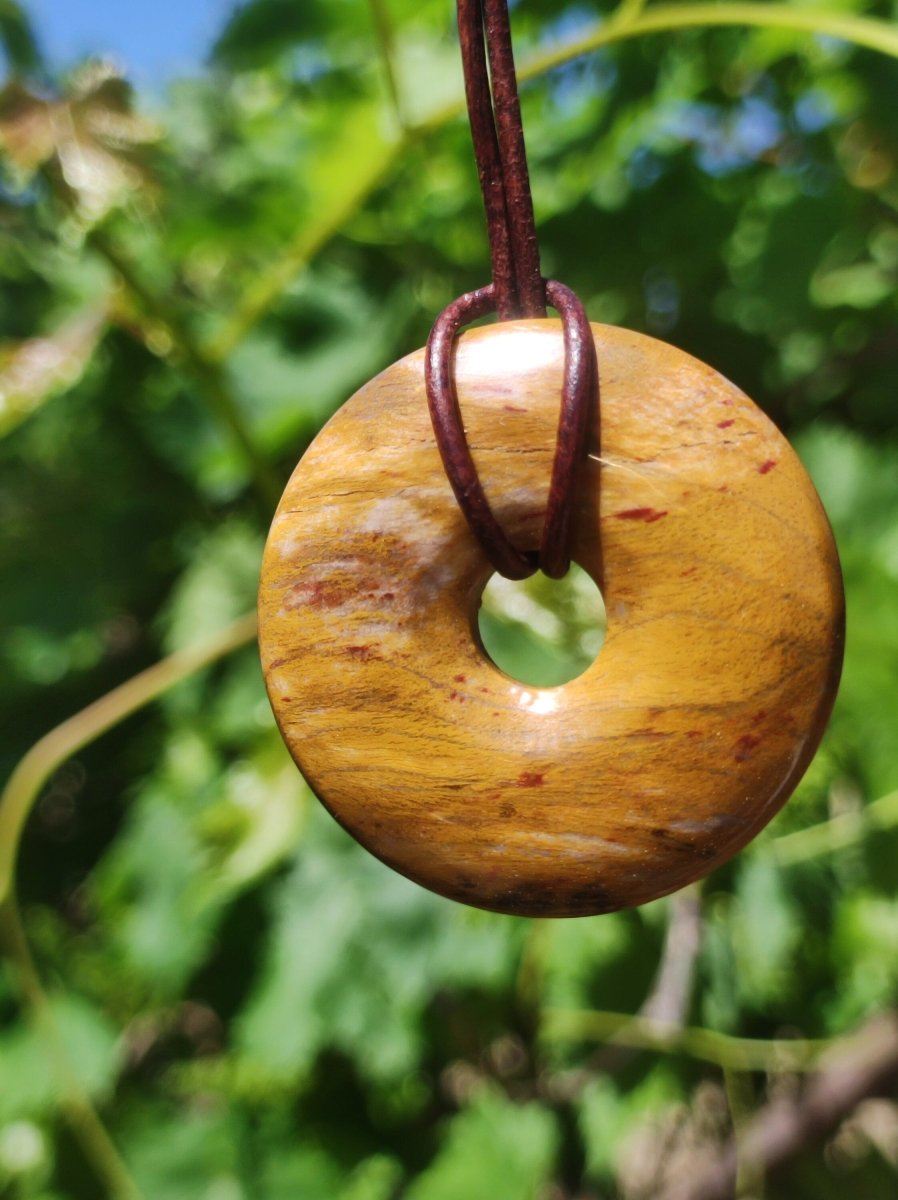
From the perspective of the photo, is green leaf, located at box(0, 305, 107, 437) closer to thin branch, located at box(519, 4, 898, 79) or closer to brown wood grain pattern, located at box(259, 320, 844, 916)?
thin branch, located at box(519, 4, 898, 79)

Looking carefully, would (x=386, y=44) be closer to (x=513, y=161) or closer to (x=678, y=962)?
(x=513, y=161)

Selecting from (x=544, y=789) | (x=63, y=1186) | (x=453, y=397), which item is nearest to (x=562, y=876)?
(x=544, y=789)

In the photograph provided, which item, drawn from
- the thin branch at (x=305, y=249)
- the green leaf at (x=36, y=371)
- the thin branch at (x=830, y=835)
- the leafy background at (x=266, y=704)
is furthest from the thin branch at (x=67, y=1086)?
the thin branch at (x=830, y=835)

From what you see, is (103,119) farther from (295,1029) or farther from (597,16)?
(295,1029)

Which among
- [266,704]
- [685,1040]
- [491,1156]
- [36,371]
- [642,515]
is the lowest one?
[491,1156]

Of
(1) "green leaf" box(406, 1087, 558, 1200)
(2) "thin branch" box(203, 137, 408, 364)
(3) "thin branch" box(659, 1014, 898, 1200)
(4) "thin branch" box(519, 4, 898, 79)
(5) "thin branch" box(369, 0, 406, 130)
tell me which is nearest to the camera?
(4) "thin branch" box(519, 4, 898, 79)

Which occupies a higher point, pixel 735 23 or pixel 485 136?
pixel 735 23

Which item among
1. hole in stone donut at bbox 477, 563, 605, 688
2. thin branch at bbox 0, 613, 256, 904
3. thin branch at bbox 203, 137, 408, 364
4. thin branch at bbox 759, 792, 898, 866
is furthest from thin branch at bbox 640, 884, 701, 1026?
thin branch at bbox 203, 137, 408, 364

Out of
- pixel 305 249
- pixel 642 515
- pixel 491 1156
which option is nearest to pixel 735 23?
pixel 305 249
